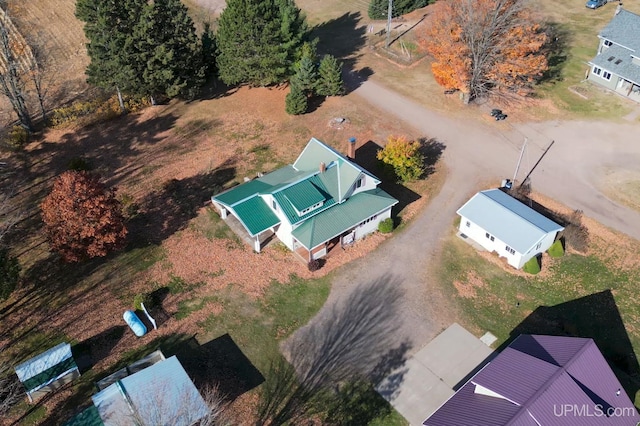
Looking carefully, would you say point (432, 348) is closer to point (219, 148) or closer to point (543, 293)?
point (543, 293)

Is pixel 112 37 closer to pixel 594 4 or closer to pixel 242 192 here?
pixel 242 192

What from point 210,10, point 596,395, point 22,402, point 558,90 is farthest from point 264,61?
point 596,395

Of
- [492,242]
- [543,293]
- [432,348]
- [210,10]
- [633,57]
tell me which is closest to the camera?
[432,348]

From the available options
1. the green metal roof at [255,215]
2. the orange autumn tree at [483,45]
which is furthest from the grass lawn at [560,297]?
the orange autumn tree at [483,45]

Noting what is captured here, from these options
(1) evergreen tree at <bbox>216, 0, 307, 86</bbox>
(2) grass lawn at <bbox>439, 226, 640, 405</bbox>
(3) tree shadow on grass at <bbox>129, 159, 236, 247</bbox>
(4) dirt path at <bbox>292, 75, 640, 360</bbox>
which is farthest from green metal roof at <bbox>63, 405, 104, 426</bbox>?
(1) evergreen tree at <bbox>216, 0, 307, 86</bbox>

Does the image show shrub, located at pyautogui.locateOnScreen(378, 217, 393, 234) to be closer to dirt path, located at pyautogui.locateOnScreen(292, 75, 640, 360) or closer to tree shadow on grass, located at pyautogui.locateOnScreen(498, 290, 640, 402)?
dirt path, located at pyautogui.locateOnScreen(292, 75, 640, 360)

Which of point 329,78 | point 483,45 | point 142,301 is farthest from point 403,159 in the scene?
point 142,301
